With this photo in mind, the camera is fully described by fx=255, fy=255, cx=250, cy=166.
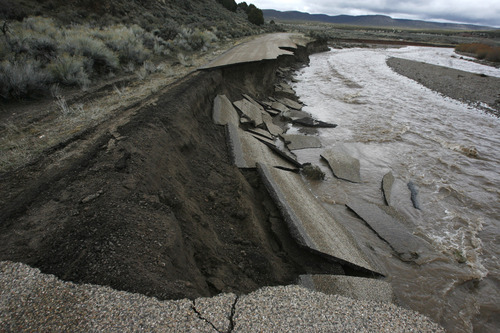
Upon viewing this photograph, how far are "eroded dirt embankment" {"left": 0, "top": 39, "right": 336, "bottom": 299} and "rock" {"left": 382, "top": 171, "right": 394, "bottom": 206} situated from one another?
353cm

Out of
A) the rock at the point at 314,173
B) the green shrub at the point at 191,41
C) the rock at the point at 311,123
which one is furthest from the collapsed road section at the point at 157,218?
the green shrub at the point at 191,41

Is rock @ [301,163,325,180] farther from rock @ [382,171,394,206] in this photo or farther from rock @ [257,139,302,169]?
rock @ [382,171,394,206]

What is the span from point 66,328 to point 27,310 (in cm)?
36

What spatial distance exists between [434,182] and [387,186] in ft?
5.26

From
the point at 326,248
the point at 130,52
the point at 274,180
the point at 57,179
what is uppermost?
the point at 130,52

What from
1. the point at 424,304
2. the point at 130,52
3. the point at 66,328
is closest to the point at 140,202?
the point at 66,328

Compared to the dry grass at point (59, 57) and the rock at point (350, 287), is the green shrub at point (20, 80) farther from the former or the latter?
the rock at point (350, 287)

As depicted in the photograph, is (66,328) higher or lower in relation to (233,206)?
higher

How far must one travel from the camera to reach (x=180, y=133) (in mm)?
5605

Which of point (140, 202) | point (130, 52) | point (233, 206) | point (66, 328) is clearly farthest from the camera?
point (130, 52)

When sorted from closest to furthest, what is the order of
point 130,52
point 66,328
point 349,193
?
point 66,328
point 349,193
point 130,52

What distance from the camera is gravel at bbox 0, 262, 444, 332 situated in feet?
6.16

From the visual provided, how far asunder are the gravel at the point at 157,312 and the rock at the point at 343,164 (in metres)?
5.23

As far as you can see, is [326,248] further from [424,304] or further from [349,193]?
[349,193]
